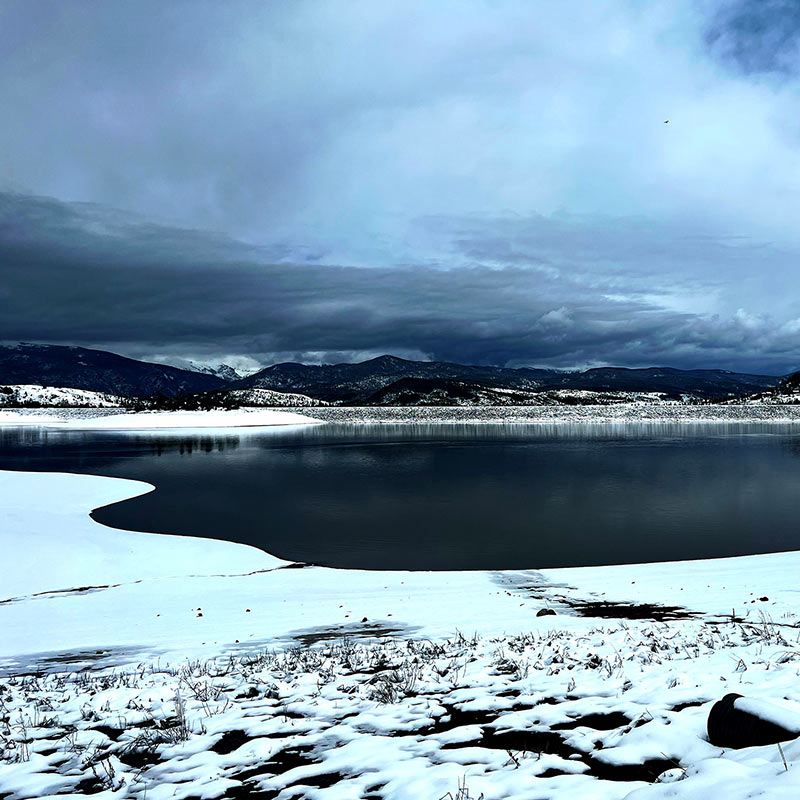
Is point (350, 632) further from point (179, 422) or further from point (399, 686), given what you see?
point (179, 422)

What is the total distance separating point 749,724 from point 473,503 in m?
28.9

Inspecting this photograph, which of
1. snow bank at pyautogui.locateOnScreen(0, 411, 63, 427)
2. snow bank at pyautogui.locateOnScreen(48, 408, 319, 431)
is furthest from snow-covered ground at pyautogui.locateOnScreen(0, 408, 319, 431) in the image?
snow bank at pyautogui.locateOnScreen(0, 411, 63, 427)

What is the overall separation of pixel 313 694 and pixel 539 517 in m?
22.8

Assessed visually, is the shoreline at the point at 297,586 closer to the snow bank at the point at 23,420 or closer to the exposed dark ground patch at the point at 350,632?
the exposed dark ground patch at the point at 350,632

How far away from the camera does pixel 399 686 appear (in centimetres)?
862

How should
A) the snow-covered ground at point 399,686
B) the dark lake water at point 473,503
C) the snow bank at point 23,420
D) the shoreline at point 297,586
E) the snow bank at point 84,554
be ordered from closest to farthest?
the snow-covered ground at point 399,686 → the shoreline at point 297,586 → the snow bank at point 84,554 → the dark lake water at point 473,503 → the snow bank at point 23,420

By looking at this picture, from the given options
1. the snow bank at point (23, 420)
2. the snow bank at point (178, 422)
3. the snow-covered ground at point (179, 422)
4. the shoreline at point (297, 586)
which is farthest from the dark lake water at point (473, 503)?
the snow bank at point (23, 420)

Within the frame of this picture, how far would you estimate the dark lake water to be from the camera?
23.5 metres

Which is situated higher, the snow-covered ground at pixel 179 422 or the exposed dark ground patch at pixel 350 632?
the snow-covered ground at pixel 179 422

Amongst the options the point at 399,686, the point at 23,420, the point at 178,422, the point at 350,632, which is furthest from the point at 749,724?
the point at 23,420

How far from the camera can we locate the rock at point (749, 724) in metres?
5.54

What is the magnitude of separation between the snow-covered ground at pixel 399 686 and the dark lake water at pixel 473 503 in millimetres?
5598

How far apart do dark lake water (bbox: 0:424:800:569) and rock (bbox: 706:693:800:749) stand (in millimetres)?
15229

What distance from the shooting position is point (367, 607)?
1480 centimetres
